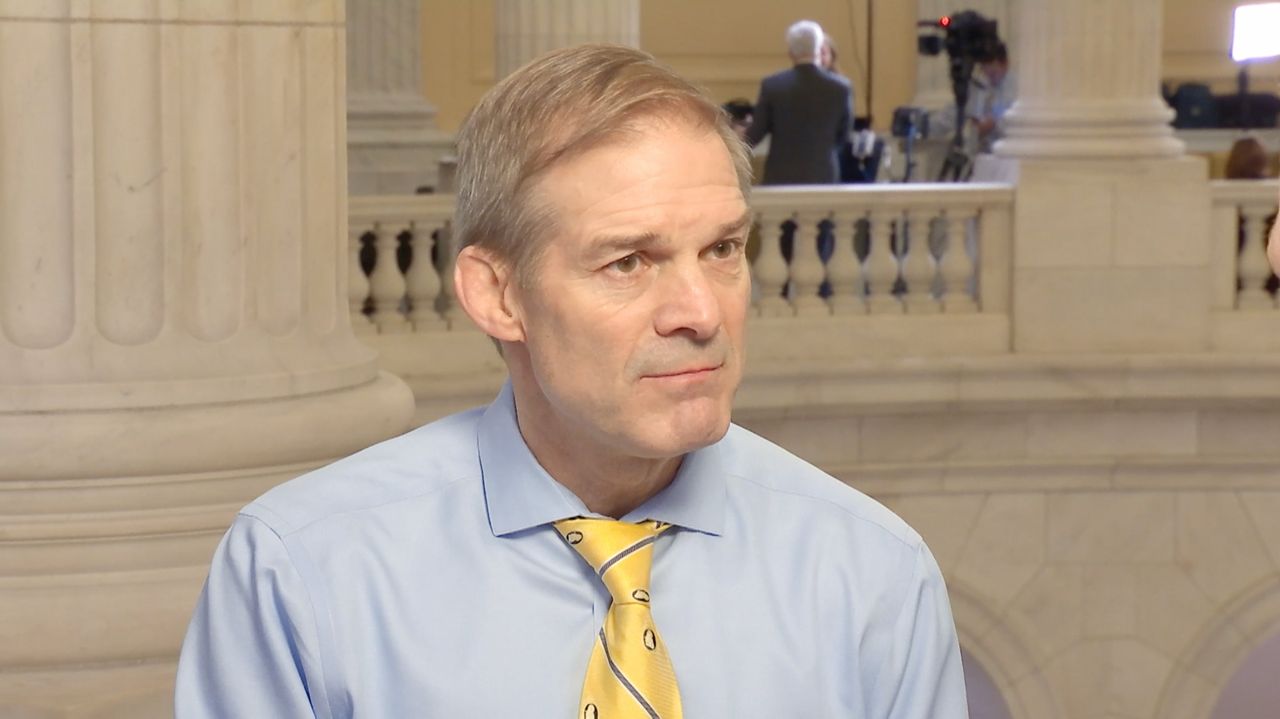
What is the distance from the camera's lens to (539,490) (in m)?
2.18

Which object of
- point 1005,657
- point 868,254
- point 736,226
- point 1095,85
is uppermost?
point 1095,85

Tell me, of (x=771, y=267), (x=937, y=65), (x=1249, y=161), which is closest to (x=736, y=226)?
(x=771, y=267)

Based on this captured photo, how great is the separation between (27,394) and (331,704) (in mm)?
2354

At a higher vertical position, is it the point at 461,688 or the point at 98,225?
the point at 98,225

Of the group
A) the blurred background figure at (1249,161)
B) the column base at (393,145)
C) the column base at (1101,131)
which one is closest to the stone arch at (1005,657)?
the column base at (1101,131)

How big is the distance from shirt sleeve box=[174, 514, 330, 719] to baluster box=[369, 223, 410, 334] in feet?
20.5

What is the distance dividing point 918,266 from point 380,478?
7.25m

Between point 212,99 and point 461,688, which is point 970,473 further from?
point 461,688

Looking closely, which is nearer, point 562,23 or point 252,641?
point 252,641

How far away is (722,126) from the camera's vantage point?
219 centimetres

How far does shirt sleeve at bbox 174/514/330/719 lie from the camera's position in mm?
2076

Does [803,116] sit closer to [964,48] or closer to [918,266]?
[918,266]

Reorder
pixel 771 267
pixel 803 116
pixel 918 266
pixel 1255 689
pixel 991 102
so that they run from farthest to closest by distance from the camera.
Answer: pixel 1255 689 → pixel 991 102 → pixel 803 116 → pixel 918 266 → pixel 771 267

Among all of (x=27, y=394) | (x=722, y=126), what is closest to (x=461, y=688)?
(x=722, y=126)
